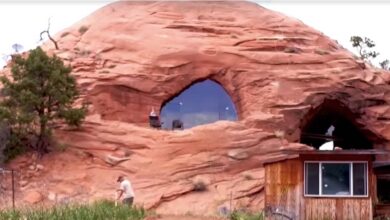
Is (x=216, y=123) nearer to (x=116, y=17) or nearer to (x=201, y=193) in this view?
(x=201, y=193)

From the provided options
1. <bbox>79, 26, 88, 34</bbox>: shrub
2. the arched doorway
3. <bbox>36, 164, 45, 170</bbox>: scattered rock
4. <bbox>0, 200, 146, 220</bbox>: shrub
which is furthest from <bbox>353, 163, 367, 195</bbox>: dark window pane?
<bbox>79, 26, 88, 34</bbox>: shrub

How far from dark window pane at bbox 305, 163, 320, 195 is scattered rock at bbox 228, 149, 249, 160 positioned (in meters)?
6.20

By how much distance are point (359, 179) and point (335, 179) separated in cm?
68

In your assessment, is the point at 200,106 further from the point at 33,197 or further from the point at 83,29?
the point at 33,197

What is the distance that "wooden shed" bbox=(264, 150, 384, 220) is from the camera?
2352cm

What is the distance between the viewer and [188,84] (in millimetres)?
34125

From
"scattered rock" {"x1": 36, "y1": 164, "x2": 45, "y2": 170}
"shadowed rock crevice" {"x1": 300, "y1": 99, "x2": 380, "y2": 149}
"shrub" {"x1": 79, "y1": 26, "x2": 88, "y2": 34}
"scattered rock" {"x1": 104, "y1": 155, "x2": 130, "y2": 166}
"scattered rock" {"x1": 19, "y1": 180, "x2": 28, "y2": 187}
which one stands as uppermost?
"shrub" {"x1": 79, "y1": 26, "x2": 88, "y2": 34}

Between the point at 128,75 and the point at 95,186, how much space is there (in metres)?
6.06

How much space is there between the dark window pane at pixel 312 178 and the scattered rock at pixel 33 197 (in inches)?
354

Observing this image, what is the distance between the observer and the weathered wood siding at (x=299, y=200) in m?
23.5

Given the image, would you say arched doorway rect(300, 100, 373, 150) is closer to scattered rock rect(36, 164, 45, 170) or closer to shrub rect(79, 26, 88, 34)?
shrub rect(79, 26, 88, 34)

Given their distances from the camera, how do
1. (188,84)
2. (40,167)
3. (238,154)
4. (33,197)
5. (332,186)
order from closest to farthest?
(332,186), (33,197), (40,167), (238,154), (188,84)

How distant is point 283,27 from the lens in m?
35.6

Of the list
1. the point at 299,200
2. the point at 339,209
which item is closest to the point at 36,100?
the point at 299,200
